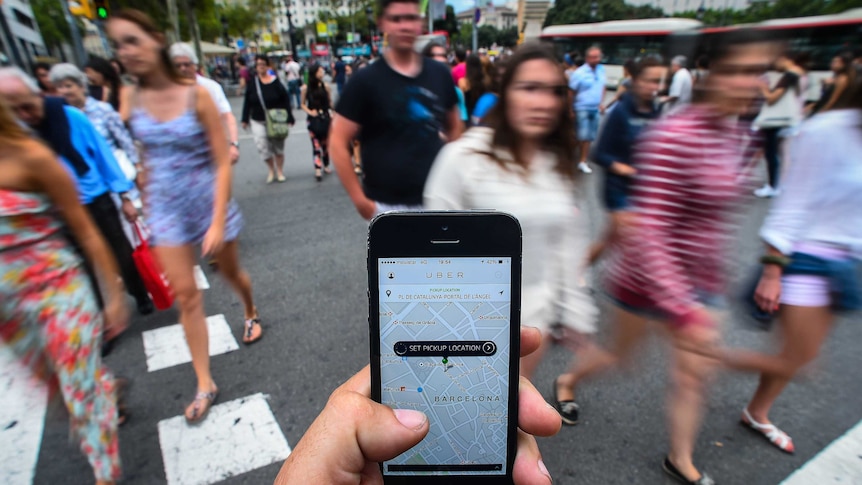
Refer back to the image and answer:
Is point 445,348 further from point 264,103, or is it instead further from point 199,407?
point 264,103

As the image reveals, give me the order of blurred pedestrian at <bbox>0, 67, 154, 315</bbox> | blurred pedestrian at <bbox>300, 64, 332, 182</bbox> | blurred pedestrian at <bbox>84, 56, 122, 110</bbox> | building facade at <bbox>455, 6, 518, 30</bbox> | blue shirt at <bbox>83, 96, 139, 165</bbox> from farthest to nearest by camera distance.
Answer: building facade at <bbox>455, 6, 518, 30</bbox> < blurred pedestrian at <bbox>300, 64, 332, 182</bbox> < blurred pedestrian at <bbox>84, 56, 122, 110</bbox> < blue shirt at <bbox>83, 96, 139, 165</bbox> < blurred pedestrian at <bbox>0, 67, 154, 315</bbox>

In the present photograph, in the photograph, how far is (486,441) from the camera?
1.13 metres

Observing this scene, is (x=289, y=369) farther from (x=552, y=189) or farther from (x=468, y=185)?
(x=552, y=189)

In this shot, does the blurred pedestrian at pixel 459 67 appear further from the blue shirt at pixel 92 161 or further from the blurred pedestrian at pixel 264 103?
the blue shirt at pixel 92 161

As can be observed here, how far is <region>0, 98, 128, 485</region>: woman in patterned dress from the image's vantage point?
1786 millimetres

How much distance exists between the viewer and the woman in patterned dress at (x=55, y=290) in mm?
1786

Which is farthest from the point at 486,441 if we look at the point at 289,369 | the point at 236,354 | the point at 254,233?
the point at 254,233

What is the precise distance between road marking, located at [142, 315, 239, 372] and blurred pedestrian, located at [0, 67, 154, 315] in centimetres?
57

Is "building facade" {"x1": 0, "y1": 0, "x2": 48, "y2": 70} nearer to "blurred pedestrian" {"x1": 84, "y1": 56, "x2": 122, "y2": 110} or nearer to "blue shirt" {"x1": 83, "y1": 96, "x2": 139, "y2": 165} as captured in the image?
"blurred pedestrian" {"x1": 84, "y1": 56, "x2": 122, "y2": 110}

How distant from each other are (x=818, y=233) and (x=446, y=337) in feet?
6.32

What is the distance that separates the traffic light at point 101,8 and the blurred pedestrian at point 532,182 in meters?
10.3

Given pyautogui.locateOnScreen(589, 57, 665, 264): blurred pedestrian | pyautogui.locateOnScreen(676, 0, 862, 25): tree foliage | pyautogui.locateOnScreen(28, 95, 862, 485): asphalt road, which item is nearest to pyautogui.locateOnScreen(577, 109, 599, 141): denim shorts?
pyautogui.locateOnScreen(28, 95, 862, 485): asphalt road

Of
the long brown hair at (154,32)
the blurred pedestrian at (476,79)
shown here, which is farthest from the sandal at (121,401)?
the blurred pedestrian at (476,79)

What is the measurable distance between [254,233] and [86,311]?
12.2ft
